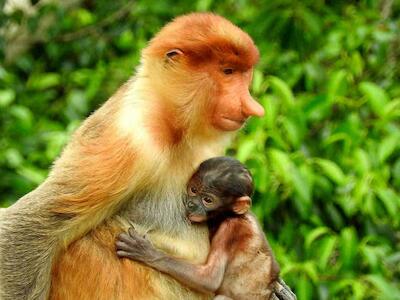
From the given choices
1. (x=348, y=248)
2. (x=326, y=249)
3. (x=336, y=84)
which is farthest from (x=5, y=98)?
(x=348, y=248)

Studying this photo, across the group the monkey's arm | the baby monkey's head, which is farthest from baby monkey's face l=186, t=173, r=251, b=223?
the monkey's arm

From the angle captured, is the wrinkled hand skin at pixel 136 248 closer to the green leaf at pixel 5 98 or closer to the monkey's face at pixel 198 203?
the monkey's face at pixel 198 203

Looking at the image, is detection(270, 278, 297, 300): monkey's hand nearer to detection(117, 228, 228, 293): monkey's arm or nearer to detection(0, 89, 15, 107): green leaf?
detection(117, 228, 228, 293): monkey's arm

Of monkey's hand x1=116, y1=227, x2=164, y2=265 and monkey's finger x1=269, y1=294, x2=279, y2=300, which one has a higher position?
monkey's hand x1=116, y1=227, x2=164, y2=265

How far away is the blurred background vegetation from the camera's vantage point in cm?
595

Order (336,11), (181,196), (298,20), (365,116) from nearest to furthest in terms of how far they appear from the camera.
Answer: (181,196), (365,116), (298,20), (336,11)

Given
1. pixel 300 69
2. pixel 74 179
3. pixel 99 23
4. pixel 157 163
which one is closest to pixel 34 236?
pixel 74 179

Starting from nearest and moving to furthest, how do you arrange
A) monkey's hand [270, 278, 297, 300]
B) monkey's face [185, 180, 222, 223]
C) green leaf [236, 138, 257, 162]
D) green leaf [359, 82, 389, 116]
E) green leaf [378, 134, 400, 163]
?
1. monkey's face [185, 180, 222, 223]
2. monkey's hand [270, 278, 297, 300]
3. green leaf [236, 138, 257, 162]
4. green leaf [378, 134, 400, 163]
5. green leaf [359, 82, 389, 116]

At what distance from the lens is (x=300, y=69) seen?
23.2 ft

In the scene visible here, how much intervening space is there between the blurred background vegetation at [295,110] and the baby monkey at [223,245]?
165cm

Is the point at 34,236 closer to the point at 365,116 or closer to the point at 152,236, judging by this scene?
the point at 152,236

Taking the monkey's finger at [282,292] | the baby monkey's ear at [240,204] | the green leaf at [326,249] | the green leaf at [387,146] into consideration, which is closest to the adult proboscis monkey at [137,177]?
the baby monkey's ear at [240,204]

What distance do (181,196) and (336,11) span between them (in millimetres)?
4410

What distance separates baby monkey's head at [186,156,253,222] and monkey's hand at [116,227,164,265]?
234 mm
